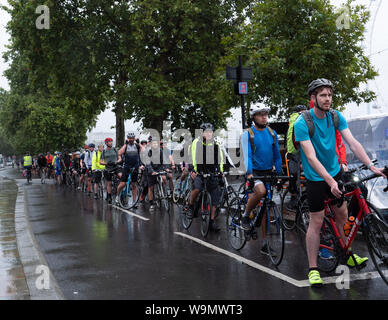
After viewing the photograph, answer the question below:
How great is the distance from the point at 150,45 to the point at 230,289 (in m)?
17.7

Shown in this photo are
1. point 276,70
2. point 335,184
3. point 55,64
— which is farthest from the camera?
point 55,64

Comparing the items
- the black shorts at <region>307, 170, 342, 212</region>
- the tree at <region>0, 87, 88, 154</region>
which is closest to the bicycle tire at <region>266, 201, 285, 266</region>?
the black shorts at <region>307, 170, 342, 212</region>

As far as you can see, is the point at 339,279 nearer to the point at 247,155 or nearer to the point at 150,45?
the point at 247,155

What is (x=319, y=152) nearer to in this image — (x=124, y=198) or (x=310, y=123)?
(x=310, y=123)

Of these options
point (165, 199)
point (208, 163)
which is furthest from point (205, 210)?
point (165, 199)

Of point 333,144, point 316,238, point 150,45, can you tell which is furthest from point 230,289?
point 150,45

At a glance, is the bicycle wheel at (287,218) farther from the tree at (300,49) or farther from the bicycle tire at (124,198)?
the bicycle tire at (124,198)

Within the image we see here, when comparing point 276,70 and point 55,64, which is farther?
point 55,64

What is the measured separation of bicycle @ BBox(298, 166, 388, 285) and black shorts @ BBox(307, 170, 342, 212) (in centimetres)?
18

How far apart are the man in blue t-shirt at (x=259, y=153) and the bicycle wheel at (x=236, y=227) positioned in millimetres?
299

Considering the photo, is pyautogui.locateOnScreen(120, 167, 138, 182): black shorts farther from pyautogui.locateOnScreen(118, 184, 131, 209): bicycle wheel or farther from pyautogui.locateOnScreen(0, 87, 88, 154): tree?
pyautogui.locateOnScreen(0, 87, 88, 154): tree

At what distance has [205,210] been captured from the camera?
8.05 m

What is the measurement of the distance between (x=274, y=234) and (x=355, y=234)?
1190 millimetres

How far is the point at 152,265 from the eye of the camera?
6.00 metres
